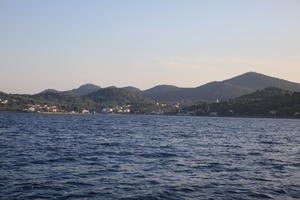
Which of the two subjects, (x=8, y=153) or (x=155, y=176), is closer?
(x=155, y=176)

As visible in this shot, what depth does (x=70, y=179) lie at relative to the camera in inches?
910

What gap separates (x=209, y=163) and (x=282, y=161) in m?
7.80

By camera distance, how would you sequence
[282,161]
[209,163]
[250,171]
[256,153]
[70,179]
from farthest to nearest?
[256,153]
[282,161]
[209,163]
[250,171]
[70,179]

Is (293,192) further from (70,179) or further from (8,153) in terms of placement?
(8,153)

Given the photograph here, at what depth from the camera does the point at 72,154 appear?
3456 cm

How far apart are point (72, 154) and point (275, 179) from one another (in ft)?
63.5

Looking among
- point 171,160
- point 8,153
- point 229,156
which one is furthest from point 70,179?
point 229,156

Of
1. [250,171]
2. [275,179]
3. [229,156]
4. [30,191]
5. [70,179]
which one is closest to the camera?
[30,191]

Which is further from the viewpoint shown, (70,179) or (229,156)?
(229,156)

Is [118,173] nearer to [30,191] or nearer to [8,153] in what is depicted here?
[30,191]

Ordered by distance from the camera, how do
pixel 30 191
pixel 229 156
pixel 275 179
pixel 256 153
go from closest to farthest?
1. pixel 30 191
2. pixel 275 179
3. pixel 229 156
4. pixel 256 153

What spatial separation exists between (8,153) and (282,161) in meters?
26.7

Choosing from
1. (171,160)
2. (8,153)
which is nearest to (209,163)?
(171,160)

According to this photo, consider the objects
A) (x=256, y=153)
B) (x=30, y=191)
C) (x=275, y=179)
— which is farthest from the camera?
(x=256, y=153)
